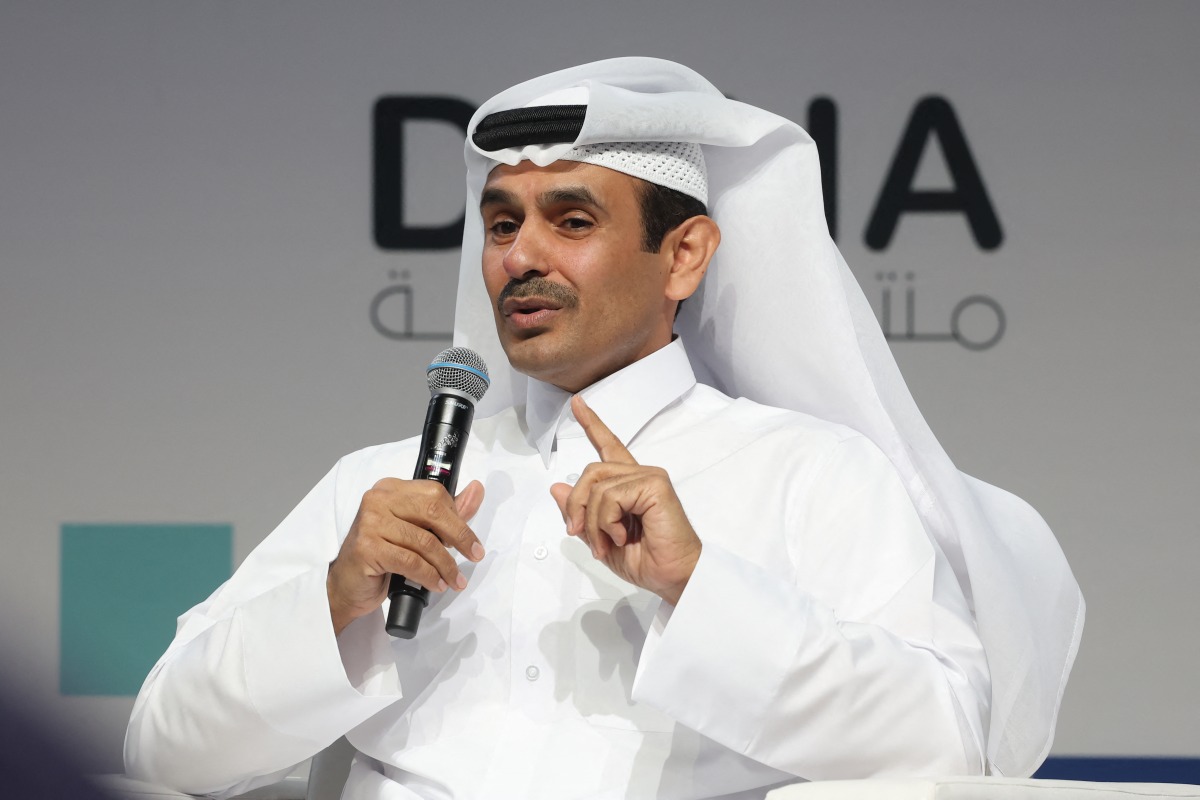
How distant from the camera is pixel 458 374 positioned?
71.6 inches

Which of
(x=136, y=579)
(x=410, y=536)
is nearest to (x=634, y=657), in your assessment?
(x=410, y=536)

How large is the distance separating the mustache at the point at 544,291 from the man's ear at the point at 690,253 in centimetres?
22

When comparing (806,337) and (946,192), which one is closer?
(806,337)

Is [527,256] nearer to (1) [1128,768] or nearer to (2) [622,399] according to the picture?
(2) [622,399]

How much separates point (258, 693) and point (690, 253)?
991 mm

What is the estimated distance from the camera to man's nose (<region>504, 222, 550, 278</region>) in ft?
6.80

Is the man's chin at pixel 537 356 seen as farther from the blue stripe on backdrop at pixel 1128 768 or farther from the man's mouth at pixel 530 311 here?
the blue stripe on backdrop at pixel 1128 768

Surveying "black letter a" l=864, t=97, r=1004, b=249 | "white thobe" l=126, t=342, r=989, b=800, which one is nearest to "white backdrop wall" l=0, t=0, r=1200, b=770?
"black letter a" l=864, t=97, r=1004, b=249

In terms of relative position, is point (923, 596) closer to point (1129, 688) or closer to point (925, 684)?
point (925, 684)

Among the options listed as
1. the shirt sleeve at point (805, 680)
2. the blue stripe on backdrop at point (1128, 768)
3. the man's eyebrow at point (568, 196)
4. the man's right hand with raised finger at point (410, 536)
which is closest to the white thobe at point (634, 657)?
the shirt sleeve at point (805, 680)

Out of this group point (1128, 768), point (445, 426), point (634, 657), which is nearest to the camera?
point (445, 426)

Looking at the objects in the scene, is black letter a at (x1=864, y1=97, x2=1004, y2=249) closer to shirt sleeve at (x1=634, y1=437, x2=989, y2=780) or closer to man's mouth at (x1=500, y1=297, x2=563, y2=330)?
man's mouth at (x1=500, y1=297, x2=563, y2=330)

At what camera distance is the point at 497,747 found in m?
1.89

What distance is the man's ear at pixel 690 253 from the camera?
2238 mm
